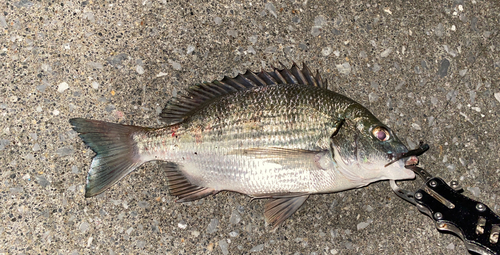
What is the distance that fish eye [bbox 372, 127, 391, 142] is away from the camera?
2480 mm

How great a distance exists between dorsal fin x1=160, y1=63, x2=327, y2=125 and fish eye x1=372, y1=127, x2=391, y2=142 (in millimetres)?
478

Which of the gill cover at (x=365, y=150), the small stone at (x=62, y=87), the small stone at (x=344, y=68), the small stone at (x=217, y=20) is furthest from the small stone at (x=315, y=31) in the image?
the small stone at (x=62, y=87)

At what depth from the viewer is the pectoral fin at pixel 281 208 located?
2.67m

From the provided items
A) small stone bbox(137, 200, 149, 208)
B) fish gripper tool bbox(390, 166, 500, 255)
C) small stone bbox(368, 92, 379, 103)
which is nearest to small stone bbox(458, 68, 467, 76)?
small stone bbox(368, 92, 379, 103)

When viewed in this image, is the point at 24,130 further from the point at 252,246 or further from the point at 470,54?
the point at 470,54

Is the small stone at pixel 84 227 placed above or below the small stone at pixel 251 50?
below

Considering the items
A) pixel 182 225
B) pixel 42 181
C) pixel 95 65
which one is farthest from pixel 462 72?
pixel 42 181

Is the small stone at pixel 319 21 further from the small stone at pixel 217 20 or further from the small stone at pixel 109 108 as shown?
the small stone at pixel 109 108

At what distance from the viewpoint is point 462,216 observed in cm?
250

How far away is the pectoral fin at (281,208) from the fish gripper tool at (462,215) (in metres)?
0.81

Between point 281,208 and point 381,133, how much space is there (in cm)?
86

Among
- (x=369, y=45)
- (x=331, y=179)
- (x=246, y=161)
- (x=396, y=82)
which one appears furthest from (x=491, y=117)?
(x=246, y=161)

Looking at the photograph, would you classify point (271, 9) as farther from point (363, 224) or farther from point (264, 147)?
point (363, 224)

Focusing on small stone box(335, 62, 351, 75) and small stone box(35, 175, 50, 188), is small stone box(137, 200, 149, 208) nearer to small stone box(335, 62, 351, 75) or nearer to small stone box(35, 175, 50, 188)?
small stone box(35, 175, 50, 188)
